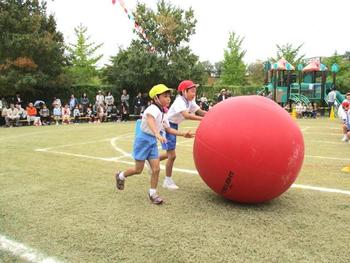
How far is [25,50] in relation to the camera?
23172 millimetres

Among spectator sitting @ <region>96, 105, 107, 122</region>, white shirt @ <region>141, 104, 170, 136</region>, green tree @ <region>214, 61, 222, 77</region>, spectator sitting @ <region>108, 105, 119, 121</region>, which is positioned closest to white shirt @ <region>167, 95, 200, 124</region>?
white shirt @ <region>141, 104, 170, 136</region>

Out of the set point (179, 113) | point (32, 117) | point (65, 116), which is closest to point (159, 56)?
point (65, 116)

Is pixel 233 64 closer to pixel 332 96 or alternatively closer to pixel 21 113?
pixel 332 96

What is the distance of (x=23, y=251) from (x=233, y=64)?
141 ft

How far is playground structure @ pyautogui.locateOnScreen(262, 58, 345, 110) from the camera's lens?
28438 millimetres

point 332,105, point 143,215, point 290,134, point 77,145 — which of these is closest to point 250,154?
point 290,134

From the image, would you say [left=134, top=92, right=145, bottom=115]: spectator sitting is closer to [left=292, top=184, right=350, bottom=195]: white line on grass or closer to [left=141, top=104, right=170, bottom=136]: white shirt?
[left=292, top=184, right=350, bottom=195]: white line on grass

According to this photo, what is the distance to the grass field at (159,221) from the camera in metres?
4.09

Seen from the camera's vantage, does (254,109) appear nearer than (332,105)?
Yes

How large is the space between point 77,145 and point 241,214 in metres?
7.80

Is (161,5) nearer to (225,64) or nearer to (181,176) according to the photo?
(225,64)

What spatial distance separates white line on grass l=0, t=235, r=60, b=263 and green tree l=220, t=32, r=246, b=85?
42.8m

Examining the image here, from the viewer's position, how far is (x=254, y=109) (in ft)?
18.1

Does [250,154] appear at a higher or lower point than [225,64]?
lower
